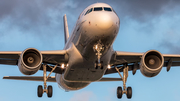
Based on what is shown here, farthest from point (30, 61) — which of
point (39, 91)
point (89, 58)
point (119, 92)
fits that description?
point (119, 92)

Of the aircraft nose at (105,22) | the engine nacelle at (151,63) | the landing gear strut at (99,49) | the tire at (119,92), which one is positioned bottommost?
the tire at (119,92)

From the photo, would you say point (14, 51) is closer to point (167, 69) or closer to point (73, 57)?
point (73, 57)

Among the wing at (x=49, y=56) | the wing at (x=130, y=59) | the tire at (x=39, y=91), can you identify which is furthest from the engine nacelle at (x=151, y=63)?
the tire at (x=39, y=91)

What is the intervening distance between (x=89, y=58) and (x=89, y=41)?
267 cm

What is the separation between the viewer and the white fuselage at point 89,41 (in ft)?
85.1

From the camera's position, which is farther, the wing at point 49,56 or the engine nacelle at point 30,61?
the wing at point 49,56

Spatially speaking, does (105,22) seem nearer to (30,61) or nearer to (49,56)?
(30,61)

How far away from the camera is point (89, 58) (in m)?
29.6

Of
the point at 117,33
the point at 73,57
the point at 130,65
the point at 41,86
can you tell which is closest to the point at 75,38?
the point at 73,57

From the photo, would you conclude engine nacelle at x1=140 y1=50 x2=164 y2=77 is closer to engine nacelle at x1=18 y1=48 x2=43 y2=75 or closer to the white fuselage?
the white fuselage

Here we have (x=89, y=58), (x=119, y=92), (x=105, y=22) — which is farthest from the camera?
(x=119, y=92)

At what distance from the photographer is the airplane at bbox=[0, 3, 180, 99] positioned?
2641 cm

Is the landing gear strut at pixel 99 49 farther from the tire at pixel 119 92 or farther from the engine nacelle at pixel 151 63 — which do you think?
the tire at pixel 119 92

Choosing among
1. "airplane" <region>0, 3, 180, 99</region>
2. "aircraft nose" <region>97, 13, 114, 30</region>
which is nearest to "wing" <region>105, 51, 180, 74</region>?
"airplane" <region>0, 3, 180, 99</region>
